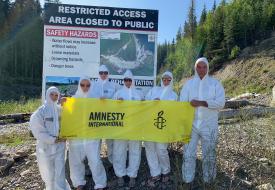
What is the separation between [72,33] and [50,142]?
4.00 meters

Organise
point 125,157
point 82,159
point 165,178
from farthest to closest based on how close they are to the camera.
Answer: point 125,157
point 165,178
point 82,159

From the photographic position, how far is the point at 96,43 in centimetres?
1130

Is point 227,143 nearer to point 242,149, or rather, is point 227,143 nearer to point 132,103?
point 242,149

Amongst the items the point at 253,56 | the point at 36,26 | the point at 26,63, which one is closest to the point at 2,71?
the point at 26,63

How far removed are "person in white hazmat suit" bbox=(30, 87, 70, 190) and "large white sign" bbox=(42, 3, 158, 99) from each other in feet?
9.69

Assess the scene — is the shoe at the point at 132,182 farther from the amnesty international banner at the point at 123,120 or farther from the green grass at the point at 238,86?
the green grass at the point at 238,86

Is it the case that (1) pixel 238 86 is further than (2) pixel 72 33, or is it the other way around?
(1) pixel 238 86

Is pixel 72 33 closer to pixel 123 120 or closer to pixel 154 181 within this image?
pixel 123 120

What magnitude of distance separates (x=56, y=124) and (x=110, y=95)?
1585 millimetres

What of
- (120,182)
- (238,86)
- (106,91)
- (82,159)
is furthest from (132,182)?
(238,86)

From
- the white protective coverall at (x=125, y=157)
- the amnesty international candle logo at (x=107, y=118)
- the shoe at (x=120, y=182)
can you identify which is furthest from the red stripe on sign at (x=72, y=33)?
the shoe at (x=120, y=182)

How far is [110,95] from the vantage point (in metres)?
9.45

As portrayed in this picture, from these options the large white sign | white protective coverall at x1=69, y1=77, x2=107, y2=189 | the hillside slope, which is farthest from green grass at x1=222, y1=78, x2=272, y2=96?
white protective coverall at x1=69, y1=77, x2=107, y2=189

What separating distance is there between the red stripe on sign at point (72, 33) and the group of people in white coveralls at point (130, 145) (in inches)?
108
